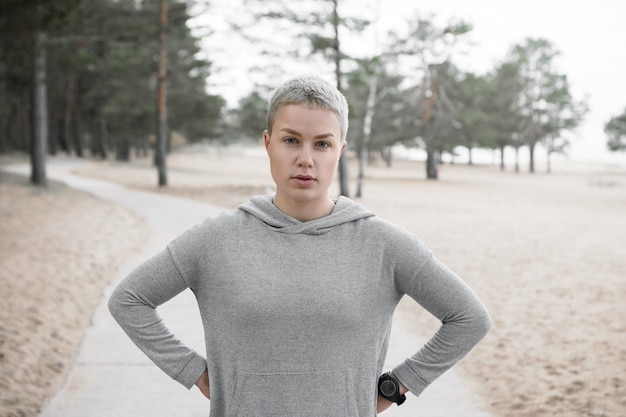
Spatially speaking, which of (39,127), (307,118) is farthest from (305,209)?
(39,127)

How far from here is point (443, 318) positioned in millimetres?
1878

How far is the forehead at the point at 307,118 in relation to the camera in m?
1.73

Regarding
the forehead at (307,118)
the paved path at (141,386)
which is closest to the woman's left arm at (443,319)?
the forehead at (307,118)

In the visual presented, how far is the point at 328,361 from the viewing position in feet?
5.69

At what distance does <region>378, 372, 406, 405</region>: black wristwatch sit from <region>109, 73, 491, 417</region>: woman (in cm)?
9

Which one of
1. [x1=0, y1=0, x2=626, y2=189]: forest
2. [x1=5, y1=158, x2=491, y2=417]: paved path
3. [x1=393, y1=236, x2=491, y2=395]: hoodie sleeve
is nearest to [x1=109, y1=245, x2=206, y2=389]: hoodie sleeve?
[x1=393, y1=236, x2=491, y2=395]: hoodie sleeve

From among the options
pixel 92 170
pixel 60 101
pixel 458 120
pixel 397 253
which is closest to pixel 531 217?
pixel 397 253

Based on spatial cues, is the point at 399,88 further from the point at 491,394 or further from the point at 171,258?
the point at 171,258

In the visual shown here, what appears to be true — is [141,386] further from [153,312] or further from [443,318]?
[443,318]

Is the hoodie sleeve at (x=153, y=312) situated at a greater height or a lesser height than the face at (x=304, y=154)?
lesser

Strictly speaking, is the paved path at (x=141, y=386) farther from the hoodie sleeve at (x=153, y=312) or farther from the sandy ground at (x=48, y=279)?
the hoodie sleeve at (x=153, y=312)

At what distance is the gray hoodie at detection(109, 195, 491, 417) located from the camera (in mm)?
1687

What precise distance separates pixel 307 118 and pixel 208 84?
85.7 feet

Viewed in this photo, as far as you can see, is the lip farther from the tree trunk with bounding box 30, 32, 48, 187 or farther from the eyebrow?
the tree trunk with bounding box 30, 32, 48, 187
